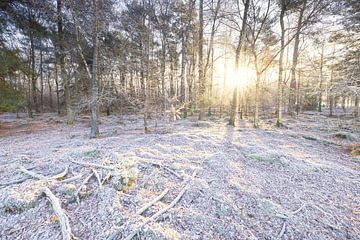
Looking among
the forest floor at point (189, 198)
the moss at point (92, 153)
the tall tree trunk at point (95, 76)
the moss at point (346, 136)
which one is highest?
the tall tree trunk at point (95, 76)

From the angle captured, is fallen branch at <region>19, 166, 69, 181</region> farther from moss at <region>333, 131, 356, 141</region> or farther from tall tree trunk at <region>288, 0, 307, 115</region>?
moss at <region>333, 131, 356, 141</region>

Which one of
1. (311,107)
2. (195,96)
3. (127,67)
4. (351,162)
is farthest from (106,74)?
(311,107)

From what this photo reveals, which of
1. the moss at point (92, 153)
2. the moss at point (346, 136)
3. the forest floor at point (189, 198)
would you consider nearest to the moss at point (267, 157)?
the forest floor at point (189, 198)

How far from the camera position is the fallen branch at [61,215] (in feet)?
6.16

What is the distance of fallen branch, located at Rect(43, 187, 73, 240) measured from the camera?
1.88m

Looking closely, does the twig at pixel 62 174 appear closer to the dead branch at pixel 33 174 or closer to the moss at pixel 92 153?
the dead branch at pixel 33 174

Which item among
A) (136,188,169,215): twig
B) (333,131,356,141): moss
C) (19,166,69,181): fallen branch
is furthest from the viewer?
(333,131,356,141): moss

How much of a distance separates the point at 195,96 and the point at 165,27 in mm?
5667

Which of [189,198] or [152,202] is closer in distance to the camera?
[152,202]

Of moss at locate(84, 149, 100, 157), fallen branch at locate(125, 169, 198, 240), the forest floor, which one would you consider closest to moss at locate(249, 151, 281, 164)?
the forest floor

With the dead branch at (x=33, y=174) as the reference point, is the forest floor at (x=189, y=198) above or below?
below

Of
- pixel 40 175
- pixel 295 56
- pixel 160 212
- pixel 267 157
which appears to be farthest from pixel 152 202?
pixel 295 56

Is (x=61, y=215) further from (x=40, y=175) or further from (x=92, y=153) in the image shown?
(x=92, y=153)

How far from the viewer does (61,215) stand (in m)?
2.11
